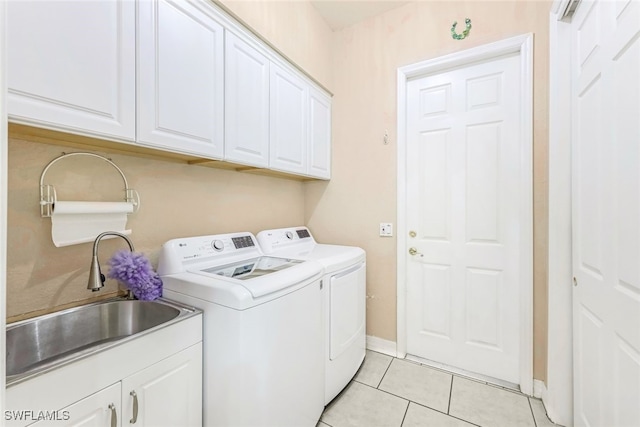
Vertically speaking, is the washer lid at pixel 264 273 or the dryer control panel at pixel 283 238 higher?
the dryer control panel at pixel 283 238

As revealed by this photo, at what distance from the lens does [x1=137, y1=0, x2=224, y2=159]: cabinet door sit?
3.83 feet

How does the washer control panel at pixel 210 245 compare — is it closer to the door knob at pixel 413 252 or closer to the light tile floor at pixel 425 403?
the light tile floor at pixel 425 403

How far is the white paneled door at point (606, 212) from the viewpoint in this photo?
3.15ft

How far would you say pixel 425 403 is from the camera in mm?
1718

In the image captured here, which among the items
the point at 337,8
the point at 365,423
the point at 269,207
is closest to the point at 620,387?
the point at 365,423

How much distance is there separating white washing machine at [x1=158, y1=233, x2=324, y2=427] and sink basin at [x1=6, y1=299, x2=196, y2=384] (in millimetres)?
108

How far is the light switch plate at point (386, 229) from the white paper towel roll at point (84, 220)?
1.76 meters

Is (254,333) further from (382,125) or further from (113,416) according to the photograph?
(382,125)

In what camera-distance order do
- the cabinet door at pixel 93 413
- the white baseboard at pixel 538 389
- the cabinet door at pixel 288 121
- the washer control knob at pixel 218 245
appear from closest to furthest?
1. the cabinet door at pixel 93 413
2. the washer control knob at pixel 218 245
3. the white baseboard at pixel 538 389
4. the cabinet door at pixel 288 121

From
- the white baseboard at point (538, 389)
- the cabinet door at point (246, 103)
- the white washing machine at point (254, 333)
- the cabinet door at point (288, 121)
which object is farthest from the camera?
the cabinet door at point (288, 121)

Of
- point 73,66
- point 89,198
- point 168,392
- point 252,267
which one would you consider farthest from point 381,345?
point 73,66

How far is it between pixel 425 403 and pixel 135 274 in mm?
1821

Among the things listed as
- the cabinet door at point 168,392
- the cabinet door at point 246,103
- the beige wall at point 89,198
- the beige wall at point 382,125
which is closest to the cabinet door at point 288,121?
the cabinet door at point 246,103

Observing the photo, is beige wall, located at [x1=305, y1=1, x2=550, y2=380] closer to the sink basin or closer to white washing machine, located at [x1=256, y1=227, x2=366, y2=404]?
white washing machine, located at [x1=256, y1=227, x2=366, y2=404]
